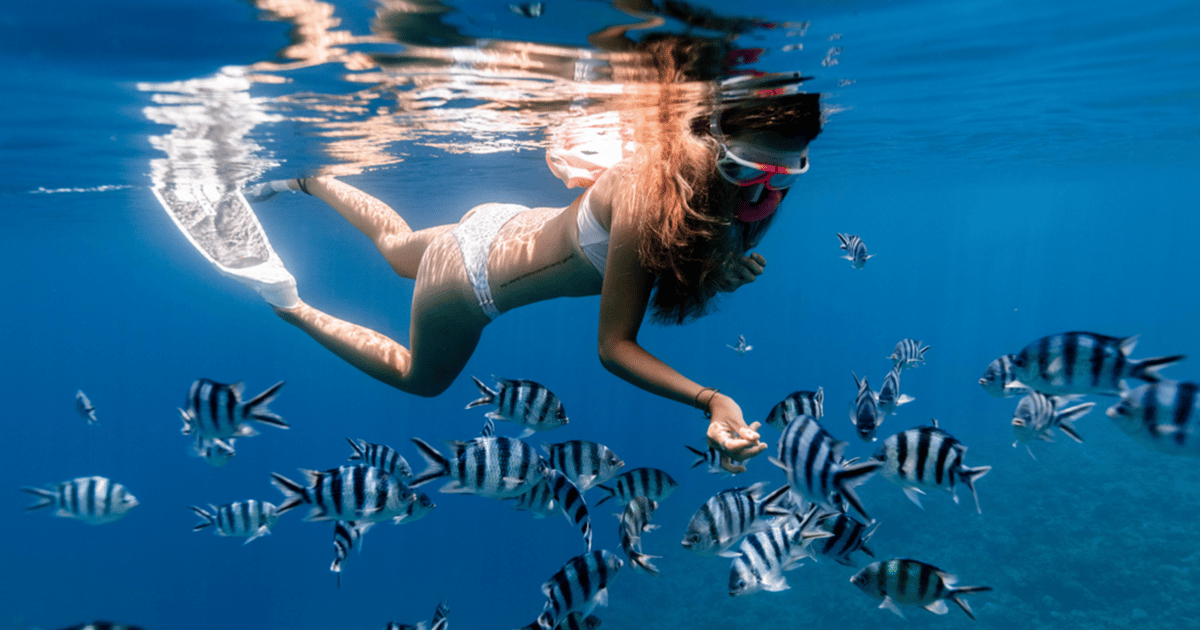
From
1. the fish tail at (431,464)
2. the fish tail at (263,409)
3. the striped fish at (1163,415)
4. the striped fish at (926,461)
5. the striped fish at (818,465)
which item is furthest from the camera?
the fish tail at (263,409)

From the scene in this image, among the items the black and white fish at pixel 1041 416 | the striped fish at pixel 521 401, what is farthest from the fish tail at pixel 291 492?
the black and white fish at pixel 1041 416

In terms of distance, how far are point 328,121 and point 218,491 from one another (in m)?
58.9

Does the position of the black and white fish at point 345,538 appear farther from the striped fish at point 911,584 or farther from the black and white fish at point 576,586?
the striped fish at point 911,584

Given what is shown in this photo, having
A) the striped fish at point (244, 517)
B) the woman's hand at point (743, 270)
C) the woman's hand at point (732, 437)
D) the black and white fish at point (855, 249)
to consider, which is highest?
the black and white fish at point (855, 249)

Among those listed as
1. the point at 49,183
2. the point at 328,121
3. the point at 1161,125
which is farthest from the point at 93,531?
the point at 1161,125

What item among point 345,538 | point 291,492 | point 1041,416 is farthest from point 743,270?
point 345,538

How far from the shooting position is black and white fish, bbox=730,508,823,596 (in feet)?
12.8

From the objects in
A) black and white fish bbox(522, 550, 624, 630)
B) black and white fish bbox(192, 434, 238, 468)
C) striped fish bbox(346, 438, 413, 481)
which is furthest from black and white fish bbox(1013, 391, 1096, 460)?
black and white fish bbox(192, 434, 238, 468)

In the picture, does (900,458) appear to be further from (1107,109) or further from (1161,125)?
(1161,125)

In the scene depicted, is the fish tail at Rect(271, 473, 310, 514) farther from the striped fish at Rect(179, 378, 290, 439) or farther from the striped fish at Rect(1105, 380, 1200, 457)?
the striped fish at Rect(1105, 380, 1200, 457)

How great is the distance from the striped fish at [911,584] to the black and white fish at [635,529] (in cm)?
131

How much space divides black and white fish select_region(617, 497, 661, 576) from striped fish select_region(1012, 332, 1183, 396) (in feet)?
8.50

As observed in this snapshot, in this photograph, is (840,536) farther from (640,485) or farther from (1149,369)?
(1149,369)

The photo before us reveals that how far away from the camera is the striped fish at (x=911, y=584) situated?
3715 millimetres
